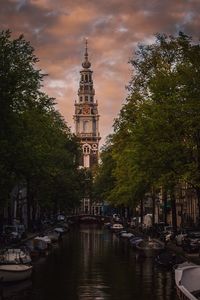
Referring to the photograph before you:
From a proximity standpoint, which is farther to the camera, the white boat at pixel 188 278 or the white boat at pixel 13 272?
the white boat at pixel 13 272

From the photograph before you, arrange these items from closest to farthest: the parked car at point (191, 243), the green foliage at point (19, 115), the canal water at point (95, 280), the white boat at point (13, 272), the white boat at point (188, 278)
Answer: the white boat at point (188, 278)
the canal water at point (95, 280)
the white boat at point (13, 272)
the green foliage at point (19, 115)
the parked car at point (191, 243)

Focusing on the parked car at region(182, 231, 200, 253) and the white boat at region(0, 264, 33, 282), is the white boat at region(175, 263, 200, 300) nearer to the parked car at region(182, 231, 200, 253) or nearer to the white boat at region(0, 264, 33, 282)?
the white boat at region(0, 264, 33, 282)

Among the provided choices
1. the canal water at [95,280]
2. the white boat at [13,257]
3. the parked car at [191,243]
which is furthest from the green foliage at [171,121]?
the white boat at [13,257]

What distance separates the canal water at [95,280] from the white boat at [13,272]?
0.49 m

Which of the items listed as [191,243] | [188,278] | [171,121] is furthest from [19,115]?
[188,278]

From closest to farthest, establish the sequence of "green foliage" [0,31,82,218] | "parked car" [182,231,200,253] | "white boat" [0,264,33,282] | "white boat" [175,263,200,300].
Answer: "white boat" [175,263,200,300] → "white boat" [0,264,33,282] → "green foliage" [0,31,82,218] → "parked car" [182,231,200,253]

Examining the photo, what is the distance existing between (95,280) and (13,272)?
5.79 metres

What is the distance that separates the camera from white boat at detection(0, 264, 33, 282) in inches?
1419

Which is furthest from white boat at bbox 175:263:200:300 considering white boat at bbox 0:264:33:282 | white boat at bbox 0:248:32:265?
white boat at bbox 0:248:32:265

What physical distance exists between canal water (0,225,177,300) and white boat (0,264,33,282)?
1.61ft

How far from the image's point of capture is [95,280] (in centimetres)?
3931

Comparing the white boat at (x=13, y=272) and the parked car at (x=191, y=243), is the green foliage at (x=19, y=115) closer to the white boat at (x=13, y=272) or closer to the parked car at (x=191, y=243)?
the white boat at (x=13, y=272)

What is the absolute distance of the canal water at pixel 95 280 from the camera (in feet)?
107

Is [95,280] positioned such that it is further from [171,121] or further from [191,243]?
[171,121]
